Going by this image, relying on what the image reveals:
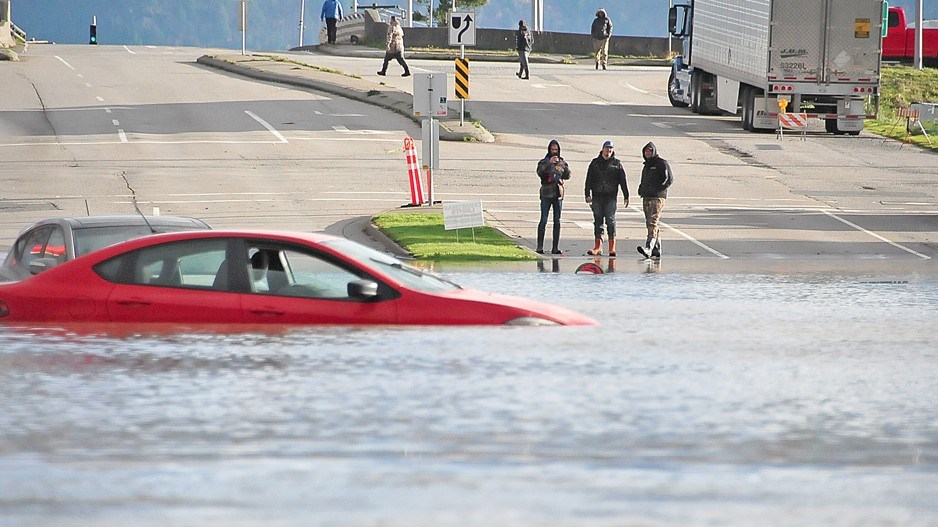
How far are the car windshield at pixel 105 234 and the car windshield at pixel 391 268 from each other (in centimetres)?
278

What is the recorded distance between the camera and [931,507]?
6746 mm

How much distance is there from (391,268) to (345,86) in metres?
38.2

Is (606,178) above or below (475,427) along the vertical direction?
above

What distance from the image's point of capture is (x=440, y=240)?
23031 millimetres

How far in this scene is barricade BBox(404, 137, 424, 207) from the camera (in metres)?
26.8

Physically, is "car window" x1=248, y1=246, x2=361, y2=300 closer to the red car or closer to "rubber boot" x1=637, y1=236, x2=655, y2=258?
the red car

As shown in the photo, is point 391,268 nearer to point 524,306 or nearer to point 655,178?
point 524,306

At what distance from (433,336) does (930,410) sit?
11.0 ft

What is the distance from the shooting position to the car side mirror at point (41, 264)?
39.8ft

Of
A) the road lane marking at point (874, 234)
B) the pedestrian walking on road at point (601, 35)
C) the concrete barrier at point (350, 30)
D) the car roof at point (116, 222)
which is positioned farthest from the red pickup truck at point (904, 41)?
the car roof at point (116, 222)

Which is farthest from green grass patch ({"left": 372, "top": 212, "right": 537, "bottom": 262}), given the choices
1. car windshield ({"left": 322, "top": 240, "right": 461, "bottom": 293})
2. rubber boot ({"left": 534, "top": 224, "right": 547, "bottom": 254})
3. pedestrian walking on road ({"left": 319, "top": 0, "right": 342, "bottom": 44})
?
pedestrian walking on road ({"left": 319, "top": 0, "right": 342, "bottom": 44})

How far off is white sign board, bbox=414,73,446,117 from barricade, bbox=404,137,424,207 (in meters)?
0.64

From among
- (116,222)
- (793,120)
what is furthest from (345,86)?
(116,222)

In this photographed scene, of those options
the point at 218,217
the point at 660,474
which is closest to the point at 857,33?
the point at 218,217
